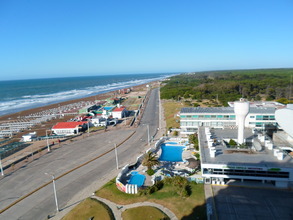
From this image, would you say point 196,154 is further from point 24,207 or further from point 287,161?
point 24,207

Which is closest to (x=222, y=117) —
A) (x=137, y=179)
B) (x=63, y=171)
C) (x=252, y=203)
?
(x=252, y=203)

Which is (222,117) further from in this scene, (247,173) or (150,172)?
(150,172)

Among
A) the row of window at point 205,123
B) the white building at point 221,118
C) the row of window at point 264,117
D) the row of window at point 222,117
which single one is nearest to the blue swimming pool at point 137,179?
the white building at point 221,118

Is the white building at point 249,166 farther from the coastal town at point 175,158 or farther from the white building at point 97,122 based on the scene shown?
the white building at point 97,122

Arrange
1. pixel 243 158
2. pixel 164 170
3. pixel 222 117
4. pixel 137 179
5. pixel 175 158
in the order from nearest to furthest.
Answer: pixel 243 158 < pixel 137 179 < pixel 164 170 < pixel 175 158 < pixel 222 117

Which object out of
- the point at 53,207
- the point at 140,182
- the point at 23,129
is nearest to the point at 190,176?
the point at 140,182

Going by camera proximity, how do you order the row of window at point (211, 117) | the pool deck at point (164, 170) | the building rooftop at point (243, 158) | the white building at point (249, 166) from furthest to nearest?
the row of window at point (211, 117) < the pool deck at point (164, 170) < the building rooftop at point (243, 158) < the white building at point (249, 166)
